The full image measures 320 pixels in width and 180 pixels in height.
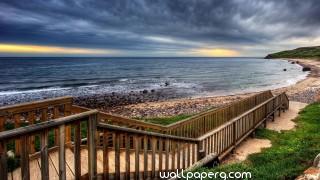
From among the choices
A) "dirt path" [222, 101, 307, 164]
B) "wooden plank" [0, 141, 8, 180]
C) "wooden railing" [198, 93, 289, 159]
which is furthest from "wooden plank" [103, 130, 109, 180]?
"dirt path" [222, 101, 307, 164]

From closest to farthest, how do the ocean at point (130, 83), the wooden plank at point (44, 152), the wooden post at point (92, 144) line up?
the wooden plank at point (44, 152) < the wooden post at point (92, 144) < the ocean at point (130, 83)

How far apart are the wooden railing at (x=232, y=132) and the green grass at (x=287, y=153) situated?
77 centimetres

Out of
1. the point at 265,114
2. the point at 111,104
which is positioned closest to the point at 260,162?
the point at 265,114

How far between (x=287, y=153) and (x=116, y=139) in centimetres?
603

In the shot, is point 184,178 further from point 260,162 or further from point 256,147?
point 256,147

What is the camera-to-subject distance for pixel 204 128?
10.3 metres

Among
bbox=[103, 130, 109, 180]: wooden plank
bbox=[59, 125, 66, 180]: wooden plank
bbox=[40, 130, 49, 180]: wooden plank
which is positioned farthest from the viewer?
bbox=[103, 130, 109, 180]: wooden plank

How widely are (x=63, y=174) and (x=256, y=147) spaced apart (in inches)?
344

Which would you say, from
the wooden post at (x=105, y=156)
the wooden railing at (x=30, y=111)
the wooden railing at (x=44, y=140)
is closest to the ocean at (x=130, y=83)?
the wooden railing at (x=30, y=111)

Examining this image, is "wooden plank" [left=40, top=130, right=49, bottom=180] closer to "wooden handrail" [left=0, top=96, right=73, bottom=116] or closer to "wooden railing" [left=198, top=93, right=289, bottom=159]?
"wooden handrail" [left=0, top=96, right=73, bottom=116]

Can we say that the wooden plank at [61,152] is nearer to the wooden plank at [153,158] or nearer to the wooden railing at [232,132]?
the wooden plank at [153,158]

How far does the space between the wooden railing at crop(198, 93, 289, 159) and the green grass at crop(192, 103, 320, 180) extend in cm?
77

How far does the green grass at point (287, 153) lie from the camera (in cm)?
566

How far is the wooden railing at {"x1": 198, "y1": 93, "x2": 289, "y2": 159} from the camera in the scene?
26.5 ft
